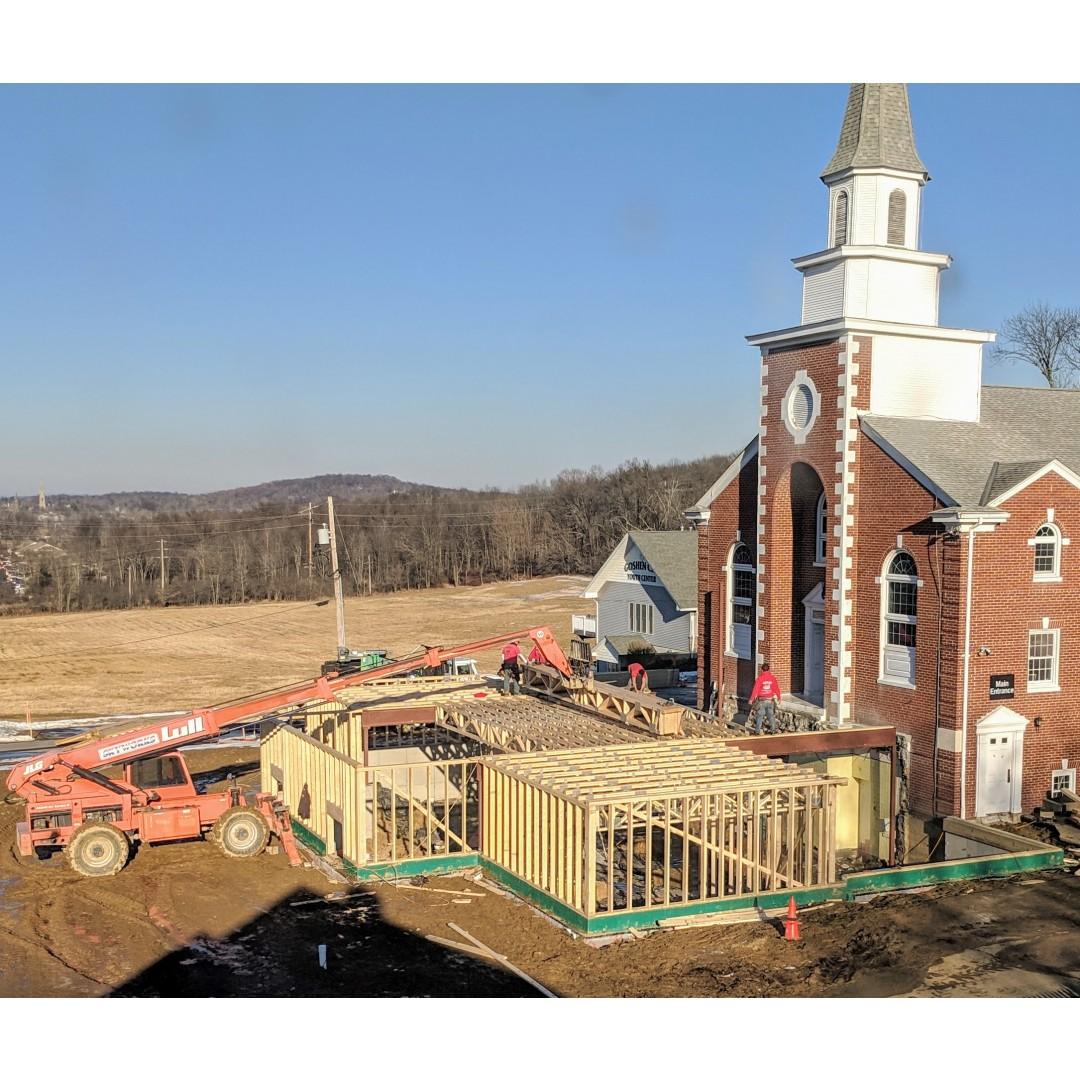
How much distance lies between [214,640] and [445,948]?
66.7 m

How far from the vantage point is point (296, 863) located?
24.1m

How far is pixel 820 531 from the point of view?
32.0 metres

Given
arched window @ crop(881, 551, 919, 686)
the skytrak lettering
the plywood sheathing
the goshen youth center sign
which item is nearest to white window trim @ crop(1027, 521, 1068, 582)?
arched window @ crop(881, 551, 919, 686)

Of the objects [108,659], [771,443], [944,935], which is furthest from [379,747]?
[108,659]

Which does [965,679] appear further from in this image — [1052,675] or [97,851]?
[97,851]

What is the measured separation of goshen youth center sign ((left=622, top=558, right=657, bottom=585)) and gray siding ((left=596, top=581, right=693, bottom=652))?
215 mm

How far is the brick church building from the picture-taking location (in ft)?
87.5

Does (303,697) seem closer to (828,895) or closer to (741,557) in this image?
(828,895)

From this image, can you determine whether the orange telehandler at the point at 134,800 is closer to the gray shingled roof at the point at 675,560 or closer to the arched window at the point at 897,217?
the arched window at the point at 897,217

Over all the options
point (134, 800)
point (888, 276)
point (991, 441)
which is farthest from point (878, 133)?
point (134, 800)

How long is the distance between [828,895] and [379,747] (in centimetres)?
1324

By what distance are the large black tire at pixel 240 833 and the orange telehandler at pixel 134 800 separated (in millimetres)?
20

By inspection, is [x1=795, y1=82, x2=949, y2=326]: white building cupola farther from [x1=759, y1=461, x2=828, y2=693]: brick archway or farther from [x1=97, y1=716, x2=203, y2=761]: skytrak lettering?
[x1=97, y1=716, x2=203, y2=761]: skytrak lettering

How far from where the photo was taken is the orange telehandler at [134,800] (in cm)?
2338
